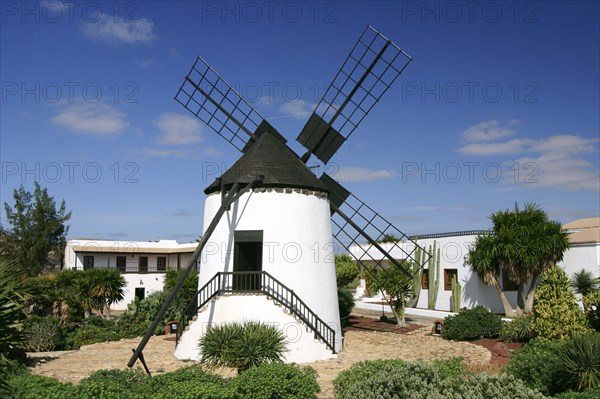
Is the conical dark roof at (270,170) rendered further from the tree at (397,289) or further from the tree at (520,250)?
the tree at (520,250)

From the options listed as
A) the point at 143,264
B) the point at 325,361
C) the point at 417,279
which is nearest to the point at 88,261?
the point at 143,264

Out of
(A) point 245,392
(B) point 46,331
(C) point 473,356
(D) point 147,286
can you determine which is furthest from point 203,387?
(D) point 147,286

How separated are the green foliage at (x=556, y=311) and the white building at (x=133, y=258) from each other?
30434mm

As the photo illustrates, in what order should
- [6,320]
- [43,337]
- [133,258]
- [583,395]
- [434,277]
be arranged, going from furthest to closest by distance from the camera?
[133,258] → [434,277] → [43,337] → [583,395] → [6,320]

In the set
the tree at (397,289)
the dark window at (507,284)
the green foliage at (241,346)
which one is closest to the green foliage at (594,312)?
the tree at (397,289)

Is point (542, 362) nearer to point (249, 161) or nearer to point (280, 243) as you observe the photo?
point (280, 243)

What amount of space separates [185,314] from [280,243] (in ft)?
13.0

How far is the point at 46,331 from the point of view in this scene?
1786cm

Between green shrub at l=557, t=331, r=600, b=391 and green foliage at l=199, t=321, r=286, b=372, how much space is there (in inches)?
262

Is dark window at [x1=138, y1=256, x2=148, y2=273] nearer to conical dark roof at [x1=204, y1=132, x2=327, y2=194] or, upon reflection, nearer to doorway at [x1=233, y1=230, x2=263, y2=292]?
conical dark roof at [x1=204, y1=132, x2=327, y2=194]

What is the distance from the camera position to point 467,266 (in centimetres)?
2678

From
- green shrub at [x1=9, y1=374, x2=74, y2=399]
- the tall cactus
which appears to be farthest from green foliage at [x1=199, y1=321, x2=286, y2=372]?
the tall cactus

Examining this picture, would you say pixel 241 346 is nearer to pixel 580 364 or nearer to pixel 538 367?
pixel 538 367

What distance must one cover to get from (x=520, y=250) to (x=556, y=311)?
25.0ft
